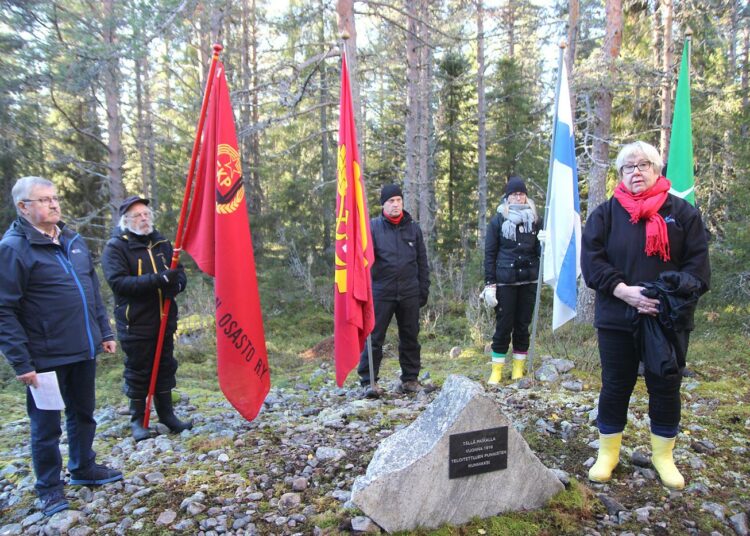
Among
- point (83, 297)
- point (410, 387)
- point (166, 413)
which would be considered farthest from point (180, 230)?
point (410, 387)

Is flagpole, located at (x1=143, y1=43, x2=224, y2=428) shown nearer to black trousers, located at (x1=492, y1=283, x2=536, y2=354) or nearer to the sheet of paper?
the sheet of paper

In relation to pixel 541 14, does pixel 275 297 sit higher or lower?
lower

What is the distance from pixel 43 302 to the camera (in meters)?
3.13

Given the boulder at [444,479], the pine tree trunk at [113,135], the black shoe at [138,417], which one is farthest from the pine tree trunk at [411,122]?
the boulder at [444,479]

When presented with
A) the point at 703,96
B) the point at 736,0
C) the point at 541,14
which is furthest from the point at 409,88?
the point at 736,0

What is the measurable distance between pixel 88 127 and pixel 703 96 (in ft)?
56.1

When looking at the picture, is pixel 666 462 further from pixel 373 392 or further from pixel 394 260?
pixel 394 260

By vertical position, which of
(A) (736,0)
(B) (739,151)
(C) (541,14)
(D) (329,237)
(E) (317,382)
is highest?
(C) (541,14)

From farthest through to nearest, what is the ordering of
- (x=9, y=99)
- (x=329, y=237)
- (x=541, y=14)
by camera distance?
1. (x=329, y=237)
2. (x=541, y=14)
3. (x=9, y=99)

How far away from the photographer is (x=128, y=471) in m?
3.62

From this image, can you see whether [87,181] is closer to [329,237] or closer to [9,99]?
[9,99]

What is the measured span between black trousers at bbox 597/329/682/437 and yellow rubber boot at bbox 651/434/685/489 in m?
0.06

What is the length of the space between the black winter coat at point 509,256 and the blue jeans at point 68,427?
4.02 m

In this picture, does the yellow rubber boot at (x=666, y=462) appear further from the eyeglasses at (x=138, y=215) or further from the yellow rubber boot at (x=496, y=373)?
the eyeglasses at (x=138, y=215)
